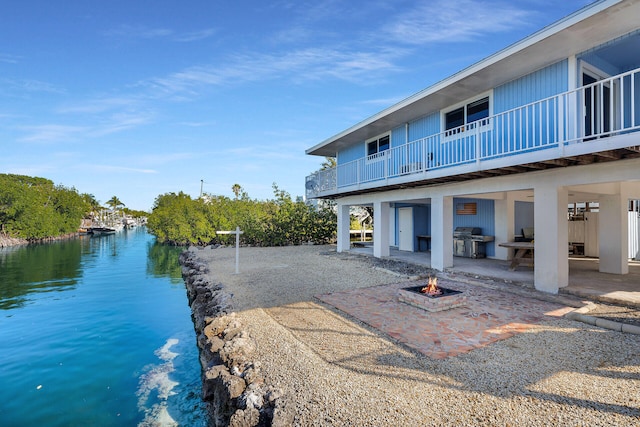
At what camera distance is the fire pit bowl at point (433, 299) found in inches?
239

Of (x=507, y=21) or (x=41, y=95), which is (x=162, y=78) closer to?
(x=41, y=95)


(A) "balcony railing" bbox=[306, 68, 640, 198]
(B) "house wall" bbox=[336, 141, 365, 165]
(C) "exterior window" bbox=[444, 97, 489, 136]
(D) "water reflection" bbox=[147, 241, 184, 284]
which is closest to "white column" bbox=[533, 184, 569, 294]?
(A) "balcony railing" bbox=[306, 68, 640, 198]

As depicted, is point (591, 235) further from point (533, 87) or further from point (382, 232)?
point (382, 232)

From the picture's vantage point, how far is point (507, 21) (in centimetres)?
1008

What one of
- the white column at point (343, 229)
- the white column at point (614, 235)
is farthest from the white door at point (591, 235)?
the white column at point (343, 229)

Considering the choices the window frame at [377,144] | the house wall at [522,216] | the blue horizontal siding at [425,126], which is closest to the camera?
the blue horizontal siding at [425,126]

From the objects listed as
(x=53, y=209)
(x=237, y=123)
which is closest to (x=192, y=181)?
(x=53, y=209)

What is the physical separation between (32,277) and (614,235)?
23888 mm

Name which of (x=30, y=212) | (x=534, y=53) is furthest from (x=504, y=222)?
(x=30, y=212)

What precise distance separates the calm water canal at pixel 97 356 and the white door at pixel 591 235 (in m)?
14.4

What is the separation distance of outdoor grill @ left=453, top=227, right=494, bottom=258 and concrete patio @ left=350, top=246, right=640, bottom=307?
0.76m

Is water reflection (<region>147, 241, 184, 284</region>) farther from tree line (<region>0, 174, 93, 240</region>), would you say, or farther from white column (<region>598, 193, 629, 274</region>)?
tree line (<region>0, 174, 93, 240</region>)

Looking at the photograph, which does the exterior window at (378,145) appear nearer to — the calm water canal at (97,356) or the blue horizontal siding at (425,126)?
the blue horizontal siding at (425,126)

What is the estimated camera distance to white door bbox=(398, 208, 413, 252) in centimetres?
1589
